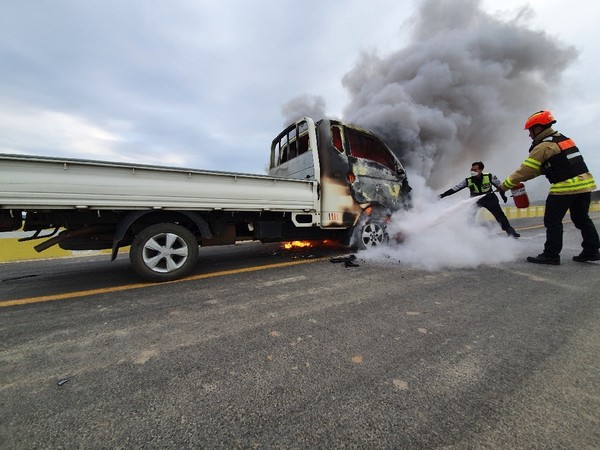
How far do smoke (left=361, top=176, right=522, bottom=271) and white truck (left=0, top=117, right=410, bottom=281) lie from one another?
1.29ft

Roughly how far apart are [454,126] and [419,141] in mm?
2875

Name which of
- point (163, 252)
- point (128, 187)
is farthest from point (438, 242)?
point (128, 187)

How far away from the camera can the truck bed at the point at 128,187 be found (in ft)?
7.68

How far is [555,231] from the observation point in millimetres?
3738

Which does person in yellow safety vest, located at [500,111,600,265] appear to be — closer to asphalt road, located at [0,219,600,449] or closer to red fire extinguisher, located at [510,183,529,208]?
red fire extinguisher, located at [510,183,529,208]

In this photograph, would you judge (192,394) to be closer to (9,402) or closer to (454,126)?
(9,402)

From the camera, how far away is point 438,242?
14.8 feet

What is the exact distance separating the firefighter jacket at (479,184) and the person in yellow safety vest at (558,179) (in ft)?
5.97

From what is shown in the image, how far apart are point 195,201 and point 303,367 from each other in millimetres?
2331

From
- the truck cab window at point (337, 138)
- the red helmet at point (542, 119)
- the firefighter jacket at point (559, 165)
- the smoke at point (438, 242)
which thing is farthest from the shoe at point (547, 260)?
the truck cab window at point (337, 138)

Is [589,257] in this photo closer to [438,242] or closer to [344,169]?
[438,242]

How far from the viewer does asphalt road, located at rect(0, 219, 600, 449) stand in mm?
990

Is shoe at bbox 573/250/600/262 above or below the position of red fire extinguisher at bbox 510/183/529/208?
below

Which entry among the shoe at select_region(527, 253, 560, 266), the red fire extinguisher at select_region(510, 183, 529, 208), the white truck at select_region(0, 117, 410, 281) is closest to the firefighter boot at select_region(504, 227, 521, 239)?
the red fire extinguisher at select_region(510, 183, 529, 208)
